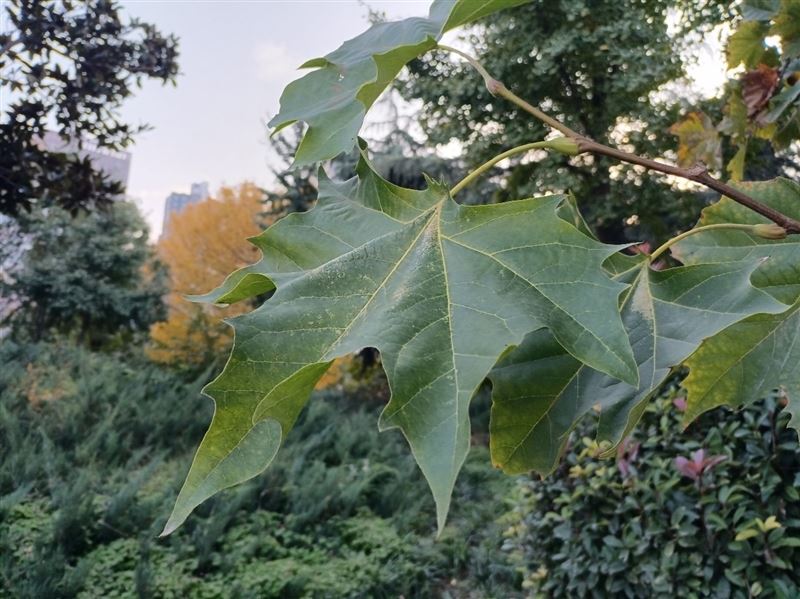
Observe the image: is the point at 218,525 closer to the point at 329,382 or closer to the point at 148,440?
the point at 148,440

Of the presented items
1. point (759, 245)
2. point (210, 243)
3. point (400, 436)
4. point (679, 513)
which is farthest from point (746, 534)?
point (210, 243)

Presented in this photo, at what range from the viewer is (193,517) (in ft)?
12.8

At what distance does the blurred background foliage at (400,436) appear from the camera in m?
1.85

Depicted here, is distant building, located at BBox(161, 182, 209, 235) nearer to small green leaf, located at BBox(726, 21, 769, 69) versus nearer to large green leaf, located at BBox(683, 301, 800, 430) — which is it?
small green leaf, located at BBox(726, 21, 769, 69)

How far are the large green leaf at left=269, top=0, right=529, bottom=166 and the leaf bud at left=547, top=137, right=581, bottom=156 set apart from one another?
0.12 m

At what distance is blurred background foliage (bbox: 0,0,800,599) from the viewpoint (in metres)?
1.85

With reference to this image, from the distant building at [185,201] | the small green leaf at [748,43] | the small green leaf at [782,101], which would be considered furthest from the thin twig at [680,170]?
the distant building at [185,201]

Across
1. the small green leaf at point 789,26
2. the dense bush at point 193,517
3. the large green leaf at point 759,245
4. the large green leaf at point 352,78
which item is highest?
the large green leaf at point 352,78

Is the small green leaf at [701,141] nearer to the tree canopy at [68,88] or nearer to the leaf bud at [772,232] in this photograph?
the leaf bud at [772,232]

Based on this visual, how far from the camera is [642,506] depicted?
6.64ft

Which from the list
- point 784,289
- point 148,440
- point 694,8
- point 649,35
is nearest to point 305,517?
point 148,440

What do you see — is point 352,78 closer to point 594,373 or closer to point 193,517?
point 594,373

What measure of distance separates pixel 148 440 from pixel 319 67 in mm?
5080

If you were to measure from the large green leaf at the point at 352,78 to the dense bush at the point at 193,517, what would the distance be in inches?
119
